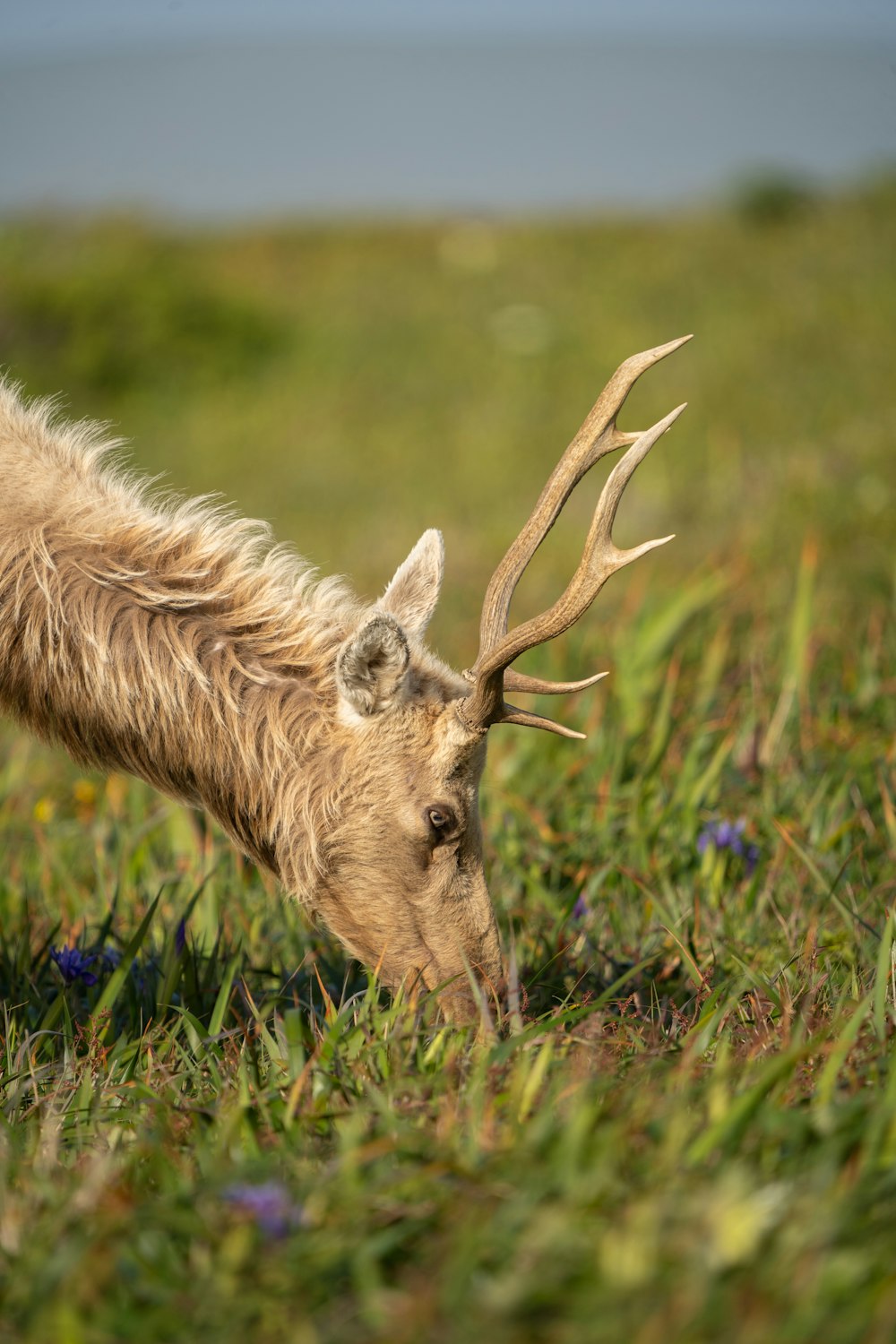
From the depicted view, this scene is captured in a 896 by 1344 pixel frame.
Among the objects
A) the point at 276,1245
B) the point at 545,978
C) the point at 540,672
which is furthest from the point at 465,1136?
the point at 540,672

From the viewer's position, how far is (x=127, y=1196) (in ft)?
6.66

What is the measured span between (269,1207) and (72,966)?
5.58 feet

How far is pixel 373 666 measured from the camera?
3162mm

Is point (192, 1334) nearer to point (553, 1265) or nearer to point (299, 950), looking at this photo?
point (553, 1265)

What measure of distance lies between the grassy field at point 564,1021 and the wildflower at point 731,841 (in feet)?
0.07

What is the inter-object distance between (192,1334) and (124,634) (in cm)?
192

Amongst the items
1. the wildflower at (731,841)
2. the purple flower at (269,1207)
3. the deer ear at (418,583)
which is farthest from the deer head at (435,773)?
the purple flower at (269,1207)

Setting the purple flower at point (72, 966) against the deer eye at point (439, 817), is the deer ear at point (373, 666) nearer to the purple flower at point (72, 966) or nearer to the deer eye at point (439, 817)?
the deer eye at point (439, 817)

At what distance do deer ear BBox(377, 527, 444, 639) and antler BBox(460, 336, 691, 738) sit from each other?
33cm

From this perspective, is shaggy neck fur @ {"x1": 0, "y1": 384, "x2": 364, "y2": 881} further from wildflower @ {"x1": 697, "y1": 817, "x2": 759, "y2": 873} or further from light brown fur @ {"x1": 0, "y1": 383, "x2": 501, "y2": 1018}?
wildflower @ {"x1": 697, "y1": 817, "x2": 759, "y2": 873}

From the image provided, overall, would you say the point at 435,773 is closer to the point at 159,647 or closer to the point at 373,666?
the point at 373,666

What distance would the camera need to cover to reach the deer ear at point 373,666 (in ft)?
10.1

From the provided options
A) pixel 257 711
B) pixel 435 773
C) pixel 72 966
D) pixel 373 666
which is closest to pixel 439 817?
pixel 435 773

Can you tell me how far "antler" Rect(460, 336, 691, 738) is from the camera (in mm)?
3137
